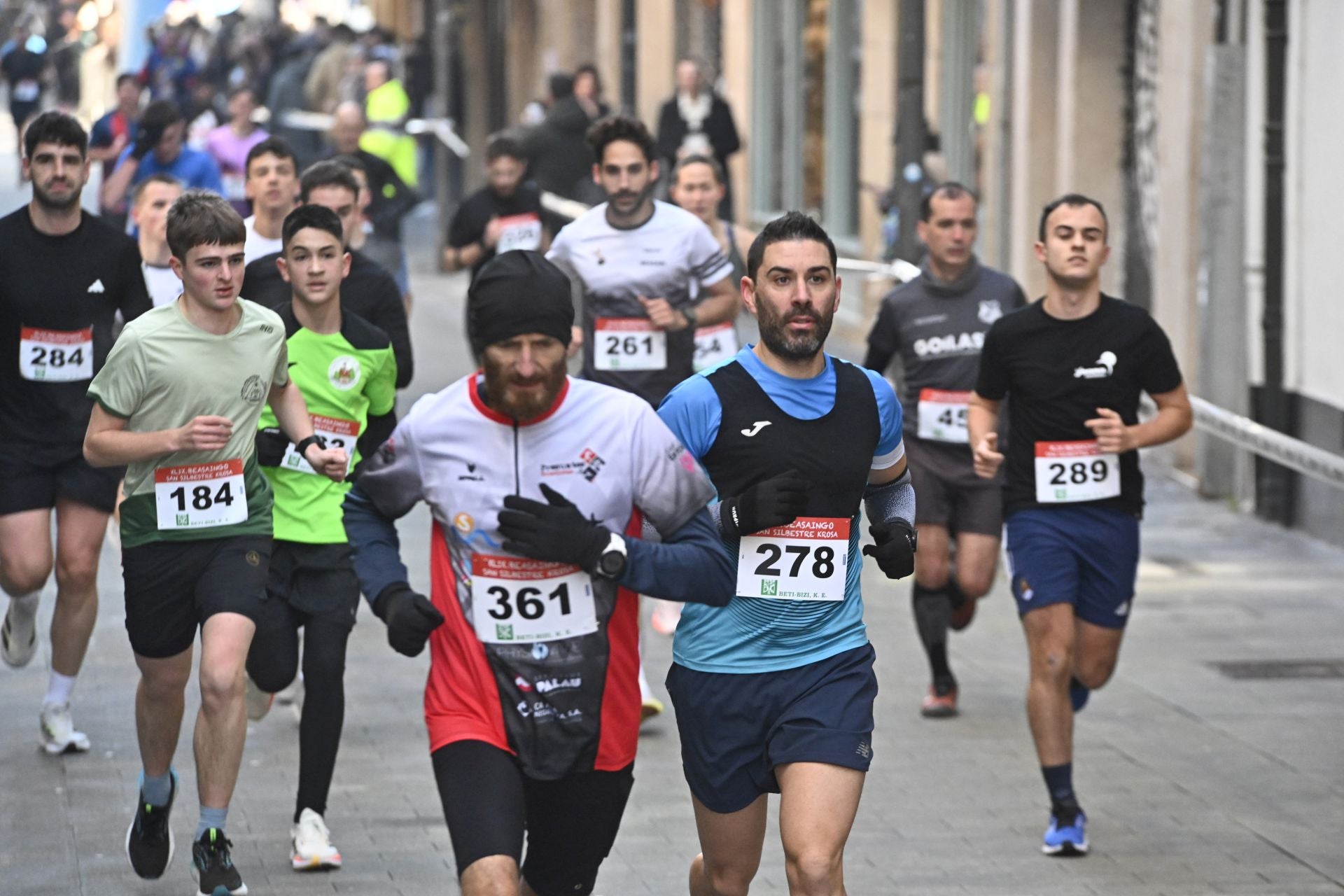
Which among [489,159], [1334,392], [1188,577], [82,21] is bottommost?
[1188,577]

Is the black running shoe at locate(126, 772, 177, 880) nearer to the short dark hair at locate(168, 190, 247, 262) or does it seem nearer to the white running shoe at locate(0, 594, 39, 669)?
the short dark hair at locate(168, 190, 247, 262)

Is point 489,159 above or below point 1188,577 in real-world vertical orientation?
above

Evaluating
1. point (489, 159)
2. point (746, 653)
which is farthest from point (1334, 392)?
point (746, 653)

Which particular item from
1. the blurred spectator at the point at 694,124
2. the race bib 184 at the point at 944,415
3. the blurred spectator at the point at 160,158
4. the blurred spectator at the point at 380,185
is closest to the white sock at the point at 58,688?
the race bib 184 at the point at 944,415

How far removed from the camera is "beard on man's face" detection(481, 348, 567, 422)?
5008 millimetres

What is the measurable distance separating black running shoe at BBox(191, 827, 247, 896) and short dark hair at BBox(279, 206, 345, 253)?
1760 mm

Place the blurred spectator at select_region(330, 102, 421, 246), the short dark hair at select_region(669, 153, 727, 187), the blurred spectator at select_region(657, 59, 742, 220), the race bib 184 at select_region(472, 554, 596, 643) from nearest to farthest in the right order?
the race bib 184 at select_region(472, 554, 596, 643) → the short dark hair at select_region(669, 153, 727, 187) → the blurred spectator at select_region(330, 102, 421, 246) → the blurred spectator at select_region(657, 59, 742, 220)

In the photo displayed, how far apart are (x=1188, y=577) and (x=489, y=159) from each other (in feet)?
14.8

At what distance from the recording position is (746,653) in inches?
225

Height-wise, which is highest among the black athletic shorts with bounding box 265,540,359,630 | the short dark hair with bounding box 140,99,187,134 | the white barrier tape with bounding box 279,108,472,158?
the white barrier tape with bounding box 279,108,472,158

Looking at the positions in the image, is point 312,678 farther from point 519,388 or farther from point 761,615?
point 519,388

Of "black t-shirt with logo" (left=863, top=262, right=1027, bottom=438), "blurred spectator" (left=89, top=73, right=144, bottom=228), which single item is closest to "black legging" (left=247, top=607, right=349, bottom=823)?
"black t-shirt with logo" (left=863, top=262, right=1027, bottom=438)

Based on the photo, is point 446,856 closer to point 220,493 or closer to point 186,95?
point 220,493

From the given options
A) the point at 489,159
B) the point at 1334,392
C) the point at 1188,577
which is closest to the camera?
the point at 1188,577
